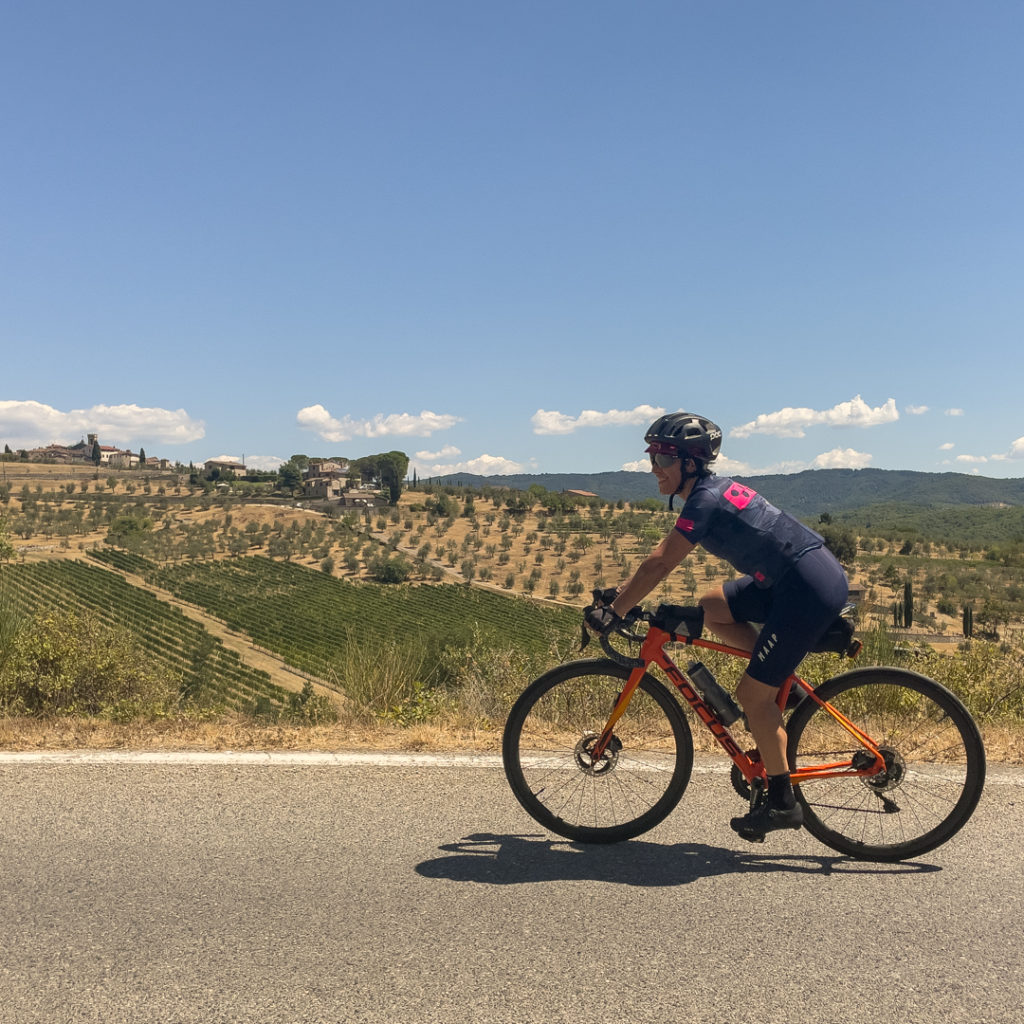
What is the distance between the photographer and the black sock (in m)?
3.62

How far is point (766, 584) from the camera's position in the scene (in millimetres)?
3734

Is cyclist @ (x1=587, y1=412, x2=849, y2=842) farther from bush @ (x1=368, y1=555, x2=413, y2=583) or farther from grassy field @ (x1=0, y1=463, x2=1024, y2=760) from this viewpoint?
bush @ (x1=368, y1=555, x2=413, y2=583)

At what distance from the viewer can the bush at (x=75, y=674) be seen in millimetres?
6848

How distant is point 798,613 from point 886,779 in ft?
3.31

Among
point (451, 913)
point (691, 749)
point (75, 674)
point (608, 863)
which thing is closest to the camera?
point (451, 913)

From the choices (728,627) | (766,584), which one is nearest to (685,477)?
(766,584)

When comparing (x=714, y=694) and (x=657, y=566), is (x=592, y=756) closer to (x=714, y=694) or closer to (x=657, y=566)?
(x=714, y=694)

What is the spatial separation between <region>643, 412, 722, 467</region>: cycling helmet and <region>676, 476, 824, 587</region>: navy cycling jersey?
0.77ft

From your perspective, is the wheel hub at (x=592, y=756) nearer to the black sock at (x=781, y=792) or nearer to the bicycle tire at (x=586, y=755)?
the bicycle tire at (x=586, y=755)

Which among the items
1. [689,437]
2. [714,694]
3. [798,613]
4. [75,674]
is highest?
[689,437]

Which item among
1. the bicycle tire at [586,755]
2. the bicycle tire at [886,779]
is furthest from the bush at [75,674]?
the bicycle tire at [886,779]

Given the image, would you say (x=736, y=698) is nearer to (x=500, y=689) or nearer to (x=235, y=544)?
(x=500, y=689)

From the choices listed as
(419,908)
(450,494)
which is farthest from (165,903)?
(450,494)

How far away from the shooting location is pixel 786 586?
360 cm
